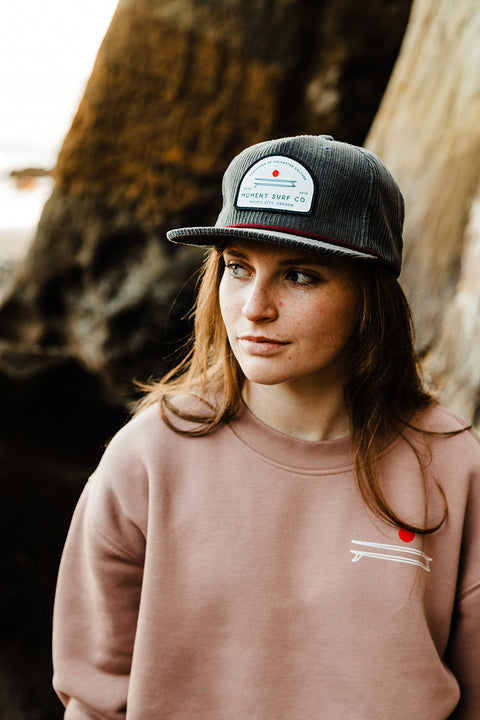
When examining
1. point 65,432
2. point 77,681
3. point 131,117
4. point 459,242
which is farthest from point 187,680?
point 131,117

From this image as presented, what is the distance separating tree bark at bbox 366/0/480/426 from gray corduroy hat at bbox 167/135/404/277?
108cm

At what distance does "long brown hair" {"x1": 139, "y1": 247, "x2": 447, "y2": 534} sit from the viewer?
1348 millimetres

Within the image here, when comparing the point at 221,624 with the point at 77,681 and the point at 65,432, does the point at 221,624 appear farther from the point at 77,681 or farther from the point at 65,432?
the point at 65,432

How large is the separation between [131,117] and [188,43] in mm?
561

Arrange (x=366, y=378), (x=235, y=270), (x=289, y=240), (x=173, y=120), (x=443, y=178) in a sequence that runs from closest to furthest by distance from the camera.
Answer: (x=289, y=240) → (x=235, y=270) → (x=366, y=378) → (x=443, y=178) → (x=173, y=120)

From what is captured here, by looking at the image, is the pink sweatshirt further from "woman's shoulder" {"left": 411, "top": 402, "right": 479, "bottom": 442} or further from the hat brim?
the hat brim

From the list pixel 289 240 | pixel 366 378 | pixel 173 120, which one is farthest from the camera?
pixel 173 120

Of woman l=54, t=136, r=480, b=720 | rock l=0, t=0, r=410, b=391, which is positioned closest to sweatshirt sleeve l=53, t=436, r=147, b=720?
woman l=54, t=136, r=480, b=720

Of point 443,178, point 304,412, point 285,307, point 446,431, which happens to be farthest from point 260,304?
point 443,178

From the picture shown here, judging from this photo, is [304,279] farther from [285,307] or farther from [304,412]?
[304,412]

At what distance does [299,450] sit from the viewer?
1389mm

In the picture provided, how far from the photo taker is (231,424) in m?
1.45

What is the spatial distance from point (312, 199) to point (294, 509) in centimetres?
61

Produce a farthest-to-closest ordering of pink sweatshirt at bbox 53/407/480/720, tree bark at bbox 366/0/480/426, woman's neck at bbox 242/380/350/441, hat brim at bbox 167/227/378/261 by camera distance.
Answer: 1. tree bark at bbox 366/0/480/426
2. woman's neck at bbox 242/380/350/441
3. pink sweatshirt at bbox 53/407/480/720
4. hat brim at bbox 167/227/378/261
